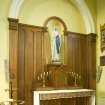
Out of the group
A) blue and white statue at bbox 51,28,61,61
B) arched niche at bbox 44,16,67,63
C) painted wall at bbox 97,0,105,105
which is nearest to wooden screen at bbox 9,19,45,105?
arched niche at bbox 44,16,67,63

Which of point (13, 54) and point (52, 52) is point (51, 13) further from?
point (13, 54)

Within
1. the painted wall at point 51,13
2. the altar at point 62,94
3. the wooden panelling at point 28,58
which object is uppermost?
the painted wall at point 51,13

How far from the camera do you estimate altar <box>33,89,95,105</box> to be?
6004 millimetres

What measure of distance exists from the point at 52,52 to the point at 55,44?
0.91 feet

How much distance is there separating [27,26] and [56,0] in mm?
1408

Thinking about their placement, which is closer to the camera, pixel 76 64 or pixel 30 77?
pixel 30 77

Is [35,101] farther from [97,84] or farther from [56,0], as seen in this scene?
[56,0]

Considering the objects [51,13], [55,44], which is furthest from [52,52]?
[51,13]

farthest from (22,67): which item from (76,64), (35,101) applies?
(76,64)

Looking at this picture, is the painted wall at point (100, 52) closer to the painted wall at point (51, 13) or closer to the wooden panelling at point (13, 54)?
the painted wall at point (51, 13)

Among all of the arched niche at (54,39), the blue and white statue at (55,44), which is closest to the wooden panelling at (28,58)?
the arched niche at (54,39)

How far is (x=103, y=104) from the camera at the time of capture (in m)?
7.16

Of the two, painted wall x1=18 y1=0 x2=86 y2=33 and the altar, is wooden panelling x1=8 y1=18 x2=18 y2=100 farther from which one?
the altar

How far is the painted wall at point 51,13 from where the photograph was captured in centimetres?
648
